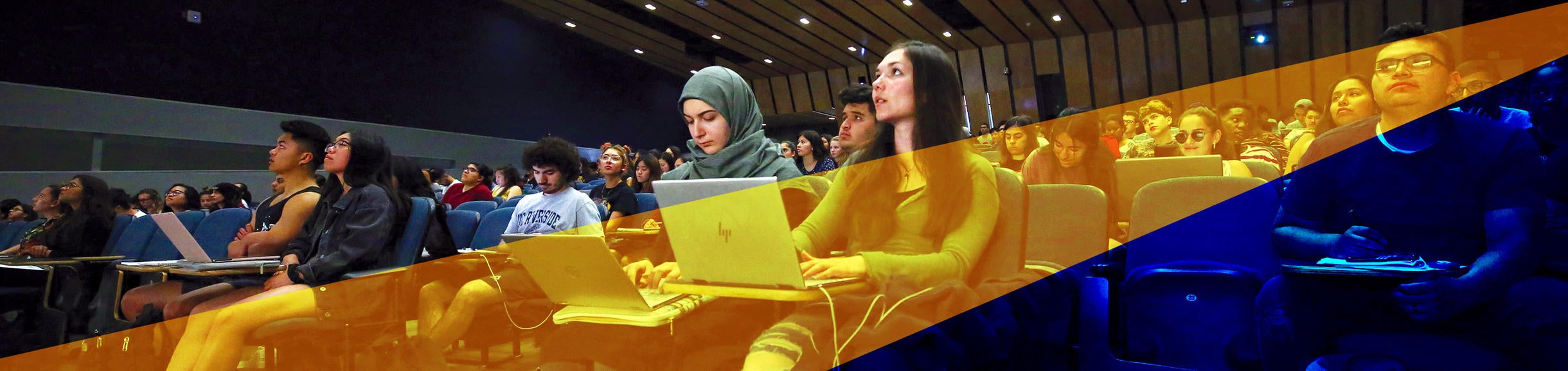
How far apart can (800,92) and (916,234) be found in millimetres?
10680

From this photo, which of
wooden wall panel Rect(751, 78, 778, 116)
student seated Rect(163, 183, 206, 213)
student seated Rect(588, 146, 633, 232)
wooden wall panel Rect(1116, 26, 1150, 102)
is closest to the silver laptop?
student seated Rect(588, 146, 633, 232)

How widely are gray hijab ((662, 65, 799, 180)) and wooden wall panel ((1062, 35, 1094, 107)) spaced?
27.6 ft

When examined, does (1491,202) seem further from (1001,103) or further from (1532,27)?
(1001,103)

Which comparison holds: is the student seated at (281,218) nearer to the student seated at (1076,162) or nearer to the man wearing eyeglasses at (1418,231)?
the student seated at (1076,162)

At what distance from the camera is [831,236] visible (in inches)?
71.6

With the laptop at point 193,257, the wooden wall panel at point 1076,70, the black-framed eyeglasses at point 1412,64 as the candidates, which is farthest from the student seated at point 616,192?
the wooden wall panel at point 1076,70

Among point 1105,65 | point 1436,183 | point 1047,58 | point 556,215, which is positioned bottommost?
point 1436,183

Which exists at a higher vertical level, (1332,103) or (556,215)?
(1332,103)

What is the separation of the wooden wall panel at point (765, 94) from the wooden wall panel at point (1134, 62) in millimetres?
5187

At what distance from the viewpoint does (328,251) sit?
8.26 ft

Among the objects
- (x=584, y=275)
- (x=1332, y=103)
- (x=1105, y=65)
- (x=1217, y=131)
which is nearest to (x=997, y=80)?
(x=1105, y=65)

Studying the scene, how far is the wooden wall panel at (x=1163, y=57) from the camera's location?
905 cm

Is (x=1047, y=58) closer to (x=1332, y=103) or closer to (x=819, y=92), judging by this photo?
(x=819, y=92)

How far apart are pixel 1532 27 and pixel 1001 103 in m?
7.29
